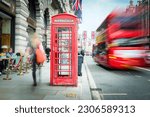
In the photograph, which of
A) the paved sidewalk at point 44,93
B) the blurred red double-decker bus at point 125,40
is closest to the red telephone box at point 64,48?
the paved sidewalk at point 44,93

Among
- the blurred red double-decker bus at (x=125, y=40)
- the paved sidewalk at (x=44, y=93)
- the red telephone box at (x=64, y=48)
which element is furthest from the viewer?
the blurred red double-decker bus at (x=125, y=40)

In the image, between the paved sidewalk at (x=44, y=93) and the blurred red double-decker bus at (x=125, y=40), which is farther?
the blurred red double-decker bus at (x=125, y=40)

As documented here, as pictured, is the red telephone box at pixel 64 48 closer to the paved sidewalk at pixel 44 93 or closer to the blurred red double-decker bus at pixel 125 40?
the paved sidewalk at pixel 44 93

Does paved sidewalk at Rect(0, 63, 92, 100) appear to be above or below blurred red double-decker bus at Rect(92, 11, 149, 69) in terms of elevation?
below

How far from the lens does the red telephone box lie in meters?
10.9

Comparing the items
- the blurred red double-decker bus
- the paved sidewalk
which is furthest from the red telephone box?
the blurred red double-decker bus

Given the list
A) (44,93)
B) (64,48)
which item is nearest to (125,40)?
(64,48)

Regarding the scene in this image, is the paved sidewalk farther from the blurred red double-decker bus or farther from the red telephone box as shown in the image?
the blurred red double-decker bus

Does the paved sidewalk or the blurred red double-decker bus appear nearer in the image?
the paved sidewalk

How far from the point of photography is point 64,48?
1116 centimetres

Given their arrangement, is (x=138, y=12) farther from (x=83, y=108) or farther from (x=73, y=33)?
(x=83, y=108)

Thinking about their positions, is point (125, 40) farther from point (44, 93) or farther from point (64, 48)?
point (44, 93)

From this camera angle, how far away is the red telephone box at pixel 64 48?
10.9 meters

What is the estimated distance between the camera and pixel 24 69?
59.3ft
